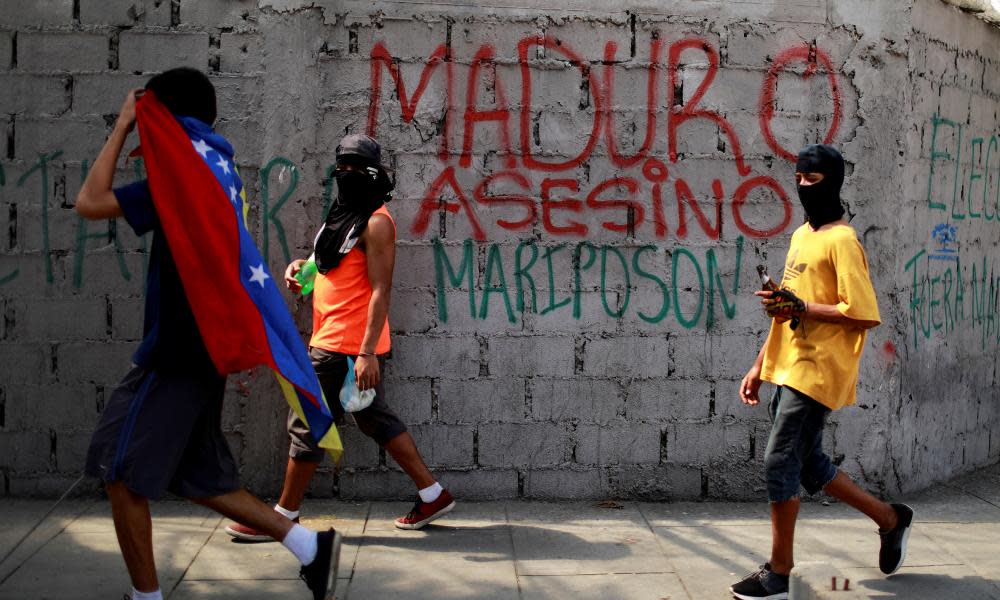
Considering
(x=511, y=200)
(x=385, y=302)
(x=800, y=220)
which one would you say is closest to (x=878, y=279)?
(x=800, y=220)

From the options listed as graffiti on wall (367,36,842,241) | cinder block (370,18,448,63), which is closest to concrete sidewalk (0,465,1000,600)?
graffiti on wall (367,36,842,241)

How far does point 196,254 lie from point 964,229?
4.51 meters

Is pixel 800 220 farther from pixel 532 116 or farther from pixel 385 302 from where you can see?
pixel 385 302

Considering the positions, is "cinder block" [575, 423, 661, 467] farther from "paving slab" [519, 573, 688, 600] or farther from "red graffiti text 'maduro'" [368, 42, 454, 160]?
"red graffiti text 'maduro'" [368, 42, 454, 160]

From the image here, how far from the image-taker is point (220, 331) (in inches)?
140

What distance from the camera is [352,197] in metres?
4.68

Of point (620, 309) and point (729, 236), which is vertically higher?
point (729, 236)

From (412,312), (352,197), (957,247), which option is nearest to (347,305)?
(352,197)

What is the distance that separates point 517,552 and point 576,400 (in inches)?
40.1

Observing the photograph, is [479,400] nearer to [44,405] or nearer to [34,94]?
[44,405]

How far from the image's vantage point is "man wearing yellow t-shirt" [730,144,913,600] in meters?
3.86

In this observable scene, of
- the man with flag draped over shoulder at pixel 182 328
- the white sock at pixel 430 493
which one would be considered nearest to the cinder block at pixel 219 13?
the man with flag draped over shoulder at pixel 182 328

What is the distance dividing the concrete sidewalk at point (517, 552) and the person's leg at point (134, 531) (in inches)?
18.7

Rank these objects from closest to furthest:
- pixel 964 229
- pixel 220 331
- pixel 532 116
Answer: pixel 220 331 → pixel 532 116 → pixel 964 229
